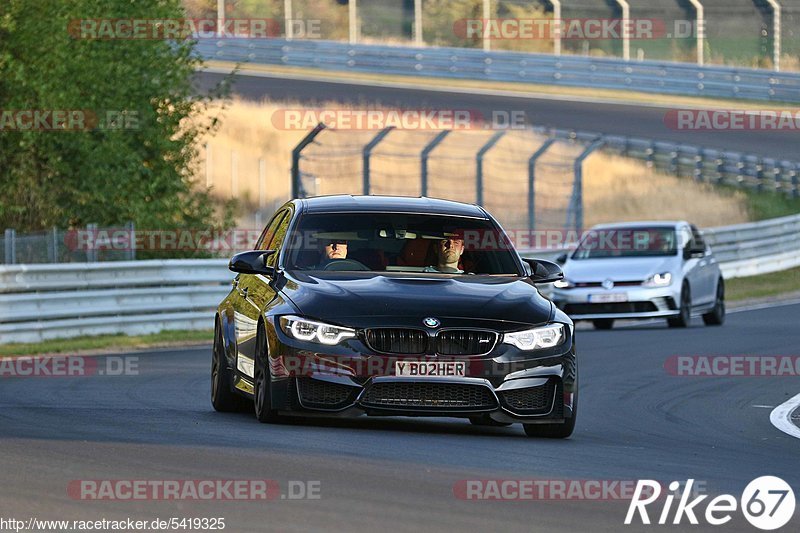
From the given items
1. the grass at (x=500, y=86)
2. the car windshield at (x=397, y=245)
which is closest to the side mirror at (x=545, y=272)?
the car windshield at (x=397, y=245)

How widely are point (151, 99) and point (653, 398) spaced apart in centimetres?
1365

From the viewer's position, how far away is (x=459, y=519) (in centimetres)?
746

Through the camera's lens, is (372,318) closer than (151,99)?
Yes

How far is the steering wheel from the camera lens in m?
11.5

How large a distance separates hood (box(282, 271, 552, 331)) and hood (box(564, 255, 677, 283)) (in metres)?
12.6

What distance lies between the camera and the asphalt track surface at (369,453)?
7.58m

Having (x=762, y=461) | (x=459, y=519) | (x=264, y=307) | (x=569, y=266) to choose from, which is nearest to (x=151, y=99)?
(x=569, y=266)

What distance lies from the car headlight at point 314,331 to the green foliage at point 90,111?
1428 centimetres

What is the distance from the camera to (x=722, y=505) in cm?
816

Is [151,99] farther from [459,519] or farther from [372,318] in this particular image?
[459,519]

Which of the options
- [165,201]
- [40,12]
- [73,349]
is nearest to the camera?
[73,349]

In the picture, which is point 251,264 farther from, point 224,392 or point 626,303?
point 626,303

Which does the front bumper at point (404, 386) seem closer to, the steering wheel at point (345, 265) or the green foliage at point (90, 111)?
the steering wheel at point (345, 265)

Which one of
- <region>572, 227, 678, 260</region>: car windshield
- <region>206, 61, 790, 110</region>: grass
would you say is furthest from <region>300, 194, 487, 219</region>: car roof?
<region>206, 61, 790, 110</region>: grass
